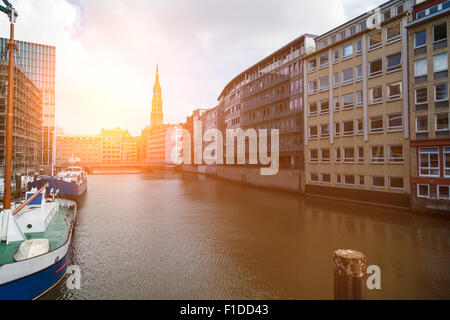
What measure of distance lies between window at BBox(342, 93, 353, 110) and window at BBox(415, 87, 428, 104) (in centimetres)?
839

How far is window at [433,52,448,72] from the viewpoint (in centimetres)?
2706

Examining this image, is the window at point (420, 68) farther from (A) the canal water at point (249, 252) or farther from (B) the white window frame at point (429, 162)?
(A) the canal water at point (249, 252)

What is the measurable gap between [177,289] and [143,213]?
67.3 feet

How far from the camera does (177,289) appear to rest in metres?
12.2

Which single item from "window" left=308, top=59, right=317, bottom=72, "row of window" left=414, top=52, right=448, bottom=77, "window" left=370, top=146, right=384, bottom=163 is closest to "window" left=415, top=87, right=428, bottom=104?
"row of window" left=414, top=52, right=448, bottom=77

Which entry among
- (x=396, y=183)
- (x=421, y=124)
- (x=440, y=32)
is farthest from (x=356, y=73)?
(x=396, y=183)

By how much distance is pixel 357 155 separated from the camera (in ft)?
118

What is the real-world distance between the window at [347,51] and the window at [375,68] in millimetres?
3726

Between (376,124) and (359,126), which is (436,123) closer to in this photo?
(376,124)

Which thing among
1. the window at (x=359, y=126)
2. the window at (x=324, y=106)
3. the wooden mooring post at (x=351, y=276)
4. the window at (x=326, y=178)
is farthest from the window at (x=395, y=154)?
the wooden mooring post at (x=351, y=276)

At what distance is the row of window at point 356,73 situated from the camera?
105 ft
